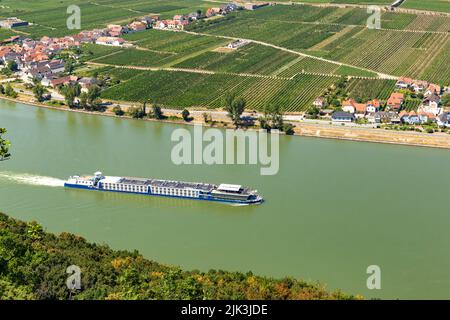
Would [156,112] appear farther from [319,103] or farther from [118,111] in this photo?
[319,103]

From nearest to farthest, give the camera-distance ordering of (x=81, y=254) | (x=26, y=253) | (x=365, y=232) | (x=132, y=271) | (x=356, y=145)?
(x=132, y=271) < (x=26, y=253) < (x=81, y=254) < (x=365, y=232) < (x=356, y=145)

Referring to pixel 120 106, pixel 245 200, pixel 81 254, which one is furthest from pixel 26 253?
pixel 120 106

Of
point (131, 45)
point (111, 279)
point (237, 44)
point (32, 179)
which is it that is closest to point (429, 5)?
point (237, 44)
